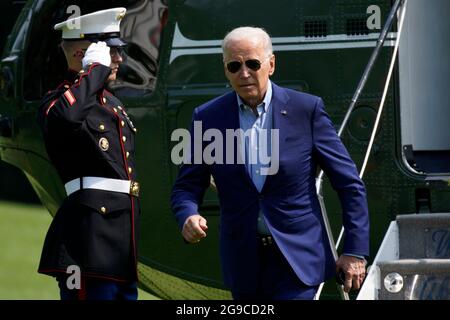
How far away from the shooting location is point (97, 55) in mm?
5863

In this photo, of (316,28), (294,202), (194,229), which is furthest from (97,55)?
(316,28)

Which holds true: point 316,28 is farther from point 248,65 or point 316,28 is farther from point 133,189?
point 248,65

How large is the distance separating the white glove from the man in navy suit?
29.7 inches

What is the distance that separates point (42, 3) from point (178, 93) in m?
Answer: 1.10

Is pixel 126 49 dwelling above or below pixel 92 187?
above

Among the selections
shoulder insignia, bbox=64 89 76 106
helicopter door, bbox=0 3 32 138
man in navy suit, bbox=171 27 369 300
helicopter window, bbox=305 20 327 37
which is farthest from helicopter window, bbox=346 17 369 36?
helicopter door, bbox=0 3 32 138

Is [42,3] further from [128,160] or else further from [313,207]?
[313,207]

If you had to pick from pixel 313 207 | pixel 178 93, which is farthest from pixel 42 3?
pixel 313 207

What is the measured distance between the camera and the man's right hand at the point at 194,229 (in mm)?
5176

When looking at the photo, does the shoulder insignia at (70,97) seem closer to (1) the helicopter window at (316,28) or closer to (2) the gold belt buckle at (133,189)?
(2) the gold belt buckle at (133,189)

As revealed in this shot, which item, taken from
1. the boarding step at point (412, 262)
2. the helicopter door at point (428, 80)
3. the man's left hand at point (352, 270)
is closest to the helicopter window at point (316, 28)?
the helicopter door at point (428, 80)

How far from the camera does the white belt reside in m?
5.85

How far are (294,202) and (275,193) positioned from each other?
9cm
